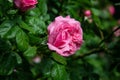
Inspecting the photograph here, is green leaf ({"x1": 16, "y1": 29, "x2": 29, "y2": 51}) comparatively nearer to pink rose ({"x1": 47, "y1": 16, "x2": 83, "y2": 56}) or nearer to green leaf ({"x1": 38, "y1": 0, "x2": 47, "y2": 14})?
pink rose ({"x1": 47, "y1": 16, "x2": 83, "y2": 56})

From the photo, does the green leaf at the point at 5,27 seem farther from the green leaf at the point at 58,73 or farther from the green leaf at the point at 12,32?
the green leaf at the point at 58,73

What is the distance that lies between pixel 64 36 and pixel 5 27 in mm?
266

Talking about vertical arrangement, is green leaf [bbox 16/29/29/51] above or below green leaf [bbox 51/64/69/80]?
above

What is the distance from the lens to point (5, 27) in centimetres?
176

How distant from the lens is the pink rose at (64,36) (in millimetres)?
1771

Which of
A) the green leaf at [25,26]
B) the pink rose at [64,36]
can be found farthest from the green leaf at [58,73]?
the green leaf at [25,26]

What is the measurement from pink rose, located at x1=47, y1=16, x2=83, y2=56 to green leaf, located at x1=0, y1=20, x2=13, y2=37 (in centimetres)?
18

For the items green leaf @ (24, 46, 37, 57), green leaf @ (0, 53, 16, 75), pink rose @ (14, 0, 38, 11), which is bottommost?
green leaf @ (0, 53, 16, 75)

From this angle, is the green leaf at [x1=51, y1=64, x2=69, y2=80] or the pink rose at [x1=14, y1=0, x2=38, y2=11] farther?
the green leaf at [x1=51, y1=64, x2=69, y2=80]

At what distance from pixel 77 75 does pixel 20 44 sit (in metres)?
0.58

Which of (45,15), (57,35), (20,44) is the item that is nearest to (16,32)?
(20,44)

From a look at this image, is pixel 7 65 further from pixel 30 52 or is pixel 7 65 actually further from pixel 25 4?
pixel 25 4

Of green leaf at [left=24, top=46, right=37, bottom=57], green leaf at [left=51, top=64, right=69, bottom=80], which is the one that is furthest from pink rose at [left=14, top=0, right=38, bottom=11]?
green leaf at [left=51, top=64, right=69, bottom=80]

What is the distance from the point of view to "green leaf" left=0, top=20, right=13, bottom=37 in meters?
1.75
